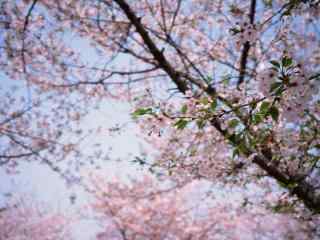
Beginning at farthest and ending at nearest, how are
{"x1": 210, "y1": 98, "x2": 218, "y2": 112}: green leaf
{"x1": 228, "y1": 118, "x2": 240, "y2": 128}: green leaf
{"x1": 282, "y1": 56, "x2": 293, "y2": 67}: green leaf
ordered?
{"x1": 228, "y1": 118, "x2": 240, "y2": 128}: green leaf, {"x1": 210, "y1": 98, "x2": 218, "y2": 112}: green leaf, {"x1": 282, "y1": 56, "x2": 293, "y2": 67}: green leaf

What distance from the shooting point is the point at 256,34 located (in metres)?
2.46

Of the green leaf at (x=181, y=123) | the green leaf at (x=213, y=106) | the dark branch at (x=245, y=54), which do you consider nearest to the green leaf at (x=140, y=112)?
the green leaf at (x=181, y=123)

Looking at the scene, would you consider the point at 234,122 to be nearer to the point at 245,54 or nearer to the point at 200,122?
the point at 200,122

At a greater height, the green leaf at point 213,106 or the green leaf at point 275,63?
the green leaf at point 213,106

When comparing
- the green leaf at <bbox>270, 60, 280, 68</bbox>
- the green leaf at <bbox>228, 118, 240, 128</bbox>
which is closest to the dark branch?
the green leaf at <bbox>228, 118, 240, 128</bbox>

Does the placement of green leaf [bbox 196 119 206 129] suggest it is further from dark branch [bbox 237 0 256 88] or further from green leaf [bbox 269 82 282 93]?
dark branch [bbox 237 0 256 88]

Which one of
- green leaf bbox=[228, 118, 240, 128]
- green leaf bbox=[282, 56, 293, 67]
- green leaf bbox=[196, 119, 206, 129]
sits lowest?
green leaf bbox=[282, 56, 293, 67]

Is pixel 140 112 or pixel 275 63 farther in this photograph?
pixel 140 112

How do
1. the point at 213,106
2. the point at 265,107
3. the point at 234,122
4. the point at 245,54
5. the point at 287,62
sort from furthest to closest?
1. the point at 245,54
2. the point at 234,122
3. the point at 213,106
4. the point at 265,107
5. the point at 287,62

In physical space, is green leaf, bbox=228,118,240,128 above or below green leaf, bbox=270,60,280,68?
above

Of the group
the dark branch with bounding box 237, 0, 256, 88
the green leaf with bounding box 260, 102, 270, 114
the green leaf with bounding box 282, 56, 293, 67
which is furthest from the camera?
the dark branch with bounding box 237, 0, 256, 88

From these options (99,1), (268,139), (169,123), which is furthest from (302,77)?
(99,1)

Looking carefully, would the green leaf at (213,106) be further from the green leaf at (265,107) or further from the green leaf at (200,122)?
the green leaf at (265,107)

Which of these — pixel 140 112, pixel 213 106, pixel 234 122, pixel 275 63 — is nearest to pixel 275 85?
pixel 275 63
